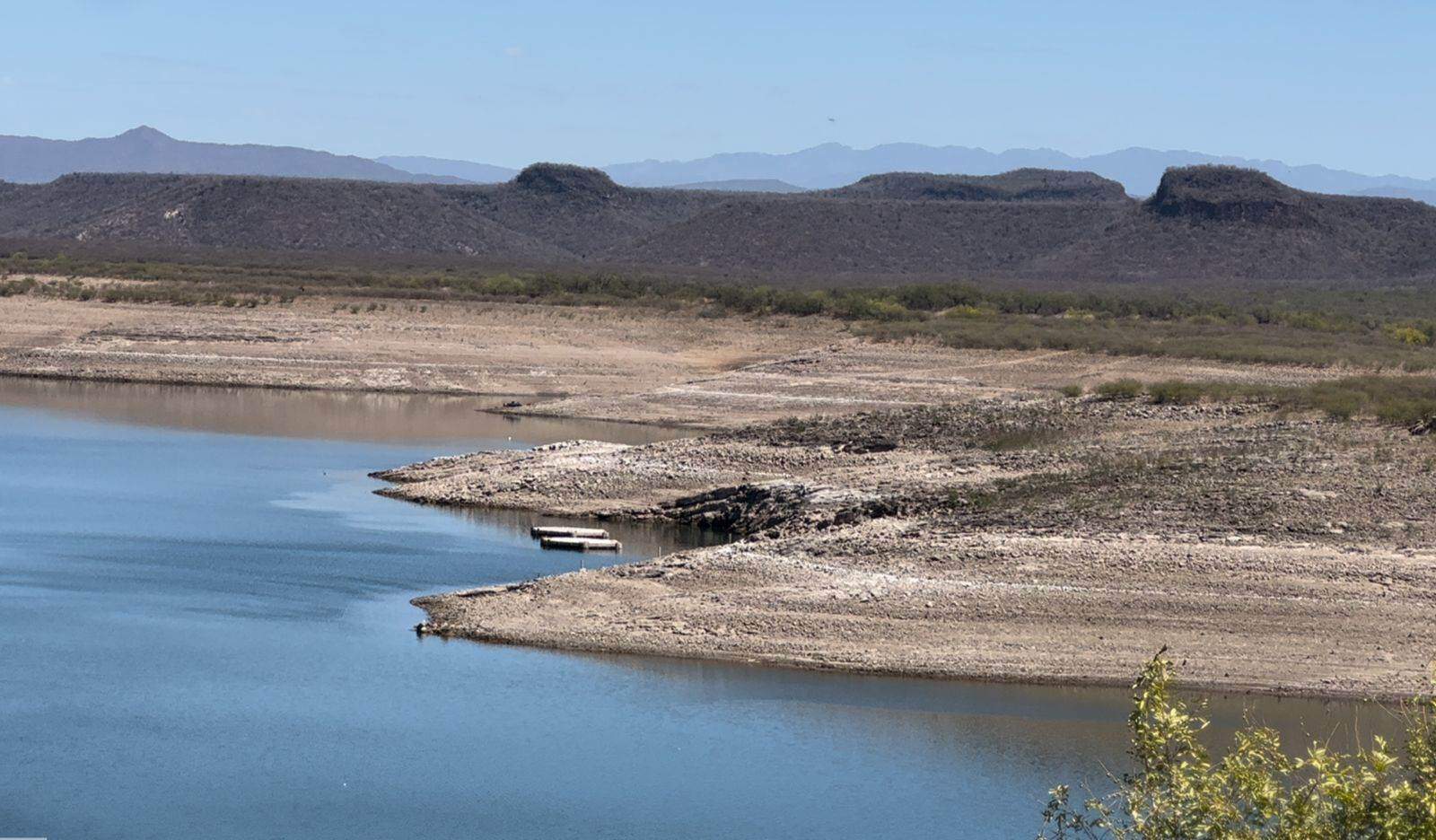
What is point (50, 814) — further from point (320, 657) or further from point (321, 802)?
point (320, 657)

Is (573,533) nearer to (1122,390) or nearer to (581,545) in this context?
(581,545)

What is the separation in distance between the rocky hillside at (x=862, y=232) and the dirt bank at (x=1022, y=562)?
6682 centimetres

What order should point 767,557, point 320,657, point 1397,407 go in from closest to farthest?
1. point 320,657
2. point 767,557
3. point 1397,407

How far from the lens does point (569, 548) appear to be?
24.2 meters

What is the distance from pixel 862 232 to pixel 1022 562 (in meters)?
92.5

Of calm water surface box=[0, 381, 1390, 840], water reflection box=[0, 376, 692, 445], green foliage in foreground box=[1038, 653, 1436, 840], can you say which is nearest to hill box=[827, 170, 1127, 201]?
water reflection box=[0, 376, 692, 445]

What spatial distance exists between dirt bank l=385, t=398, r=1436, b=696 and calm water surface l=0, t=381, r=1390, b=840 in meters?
0.67

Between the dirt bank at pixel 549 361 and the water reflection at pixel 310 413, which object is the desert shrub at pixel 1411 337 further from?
the water reflection at pixel 310 413

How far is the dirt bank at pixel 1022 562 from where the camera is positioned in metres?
18.7

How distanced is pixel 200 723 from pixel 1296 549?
12575 millimetres

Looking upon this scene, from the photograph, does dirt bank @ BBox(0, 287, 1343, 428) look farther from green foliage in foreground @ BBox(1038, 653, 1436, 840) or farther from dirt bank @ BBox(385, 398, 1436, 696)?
green foliage in foreground @ BBox(1038, 653, 1436, 840)

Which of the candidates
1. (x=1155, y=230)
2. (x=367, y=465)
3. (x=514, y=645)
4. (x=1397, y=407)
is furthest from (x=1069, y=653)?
(x=1155, y=230)

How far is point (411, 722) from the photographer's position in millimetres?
16422

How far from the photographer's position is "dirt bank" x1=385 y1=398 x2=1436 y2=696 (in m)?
18.7
